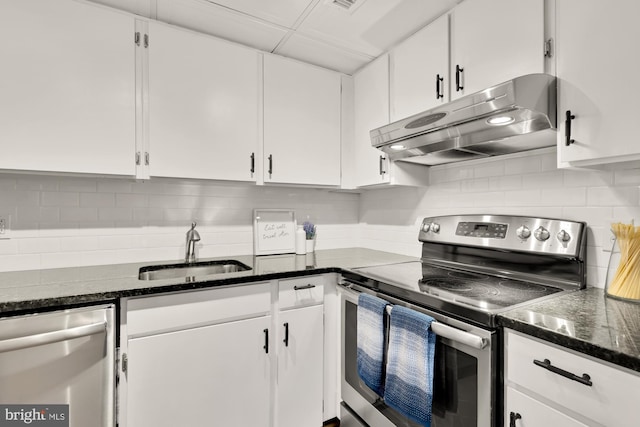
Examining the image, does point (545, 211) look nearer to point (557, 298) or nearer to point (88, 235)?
point (557, 298)

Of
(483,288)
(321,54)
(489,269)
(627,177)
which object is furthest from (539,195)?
(321,54)

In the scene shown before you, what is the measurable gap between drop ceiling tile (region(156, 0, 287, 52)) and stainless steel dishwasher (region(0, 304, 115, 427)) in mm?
1461

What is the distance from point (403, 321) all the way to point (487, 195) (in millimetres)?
908

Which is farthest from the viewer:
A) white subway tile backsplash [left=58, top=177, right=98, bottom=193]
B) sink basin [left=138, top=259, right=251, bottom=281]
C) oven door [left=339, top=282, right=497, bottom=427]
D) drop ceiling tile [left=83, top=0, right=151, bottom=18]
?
sink basin [left=138, top=259, right=251, bottom=281]

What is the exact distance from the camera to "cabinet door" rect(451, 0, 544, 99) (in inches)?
46.8

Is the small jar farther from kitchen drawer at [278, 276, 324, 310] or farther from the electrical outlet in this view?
the electrical outlet

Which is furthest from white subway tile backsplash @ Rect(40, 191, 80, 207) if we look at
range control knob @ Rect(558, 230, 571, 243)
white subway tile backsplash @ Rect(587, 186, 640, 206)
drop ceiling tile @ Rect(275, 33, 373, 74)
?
white subway tile backsplash @ Rect(587, 186, 640, 206)

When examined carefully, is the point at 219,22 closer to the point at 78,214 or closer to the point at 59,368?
the point at 78,214

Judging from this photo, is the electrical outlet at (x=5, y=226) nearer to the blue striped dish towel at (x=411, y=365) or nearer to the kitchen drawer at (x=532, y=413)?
the blue striped dish towel at (x=411, y=365)

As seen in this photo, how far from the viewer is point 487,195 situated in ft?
5.51

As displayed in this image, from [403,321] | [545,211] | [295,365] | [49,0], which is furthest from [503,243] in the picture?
[49,0]

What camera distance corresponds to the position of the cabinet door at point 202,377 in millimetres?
1271

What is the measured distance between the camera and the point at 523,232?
1.42 metres

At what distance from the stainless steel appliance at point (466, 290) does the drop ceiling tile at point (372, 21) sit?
109 centimetres
